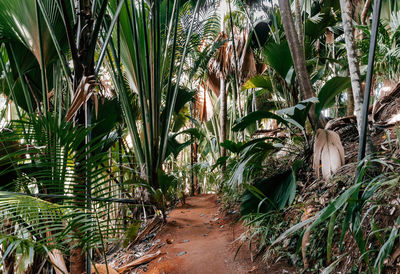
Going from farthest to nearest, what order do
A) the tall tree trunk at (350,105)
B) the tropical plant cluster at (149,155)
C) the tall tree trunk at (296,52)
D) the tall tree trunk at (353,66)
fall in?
the tall tree trunk at (350,105) → the tall tree trunk at (296,52) → the tall tree trunk at (353,66) → the tropical plant cluster at (149,155)

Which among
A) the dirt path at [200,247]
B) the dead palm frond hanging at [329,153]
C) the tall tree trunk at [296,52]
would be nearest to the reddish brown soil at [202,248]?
the dirt path at [200,247]

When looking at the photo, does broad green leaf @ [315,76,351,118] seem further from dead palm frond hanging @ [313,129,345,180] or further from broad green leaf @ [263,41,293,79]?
broad green leaf @ [263,41,293,79]

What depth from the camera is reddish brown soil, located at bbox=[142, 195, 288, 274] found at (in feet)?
5.49

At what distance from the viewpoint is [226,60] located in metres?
4.22

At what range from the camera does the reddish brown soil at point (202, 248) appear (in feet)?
5.49

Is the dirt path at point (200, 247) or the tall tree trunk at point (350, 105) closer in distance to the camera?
the dirt path at point (200, 247)

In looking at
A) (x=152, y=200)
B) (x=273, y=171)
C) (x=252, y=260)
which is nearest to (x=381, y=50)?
(x=273, y=171)

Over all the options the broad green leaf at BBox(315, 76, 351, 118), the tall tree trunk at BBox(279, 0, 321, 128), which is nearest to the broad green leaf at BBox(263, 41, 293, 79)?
the tall tree trunk at BBox(279, 0, 321, 128)

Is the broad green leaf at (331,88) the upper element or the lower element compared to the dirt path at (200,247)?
upper

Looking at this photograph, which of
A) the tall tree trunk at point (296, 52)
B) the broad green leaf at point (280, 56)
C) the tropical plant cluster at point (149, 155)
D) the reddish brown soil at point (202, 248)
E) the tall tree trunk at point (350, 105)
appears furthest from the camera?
the tall tree trunk at point (350, 105)

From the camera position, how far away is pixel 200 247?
2.08m

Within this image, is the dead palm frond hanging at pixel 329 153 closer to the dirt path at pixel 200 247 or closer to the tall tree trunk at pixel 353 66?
the tall tree trunk at pixel 353 66

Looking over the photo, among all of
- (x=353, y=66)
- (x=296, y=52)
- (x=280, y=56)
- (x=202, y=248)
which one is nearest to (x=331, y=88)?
(x=353, y=66)

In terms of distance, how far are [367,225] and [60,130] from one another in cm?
136
